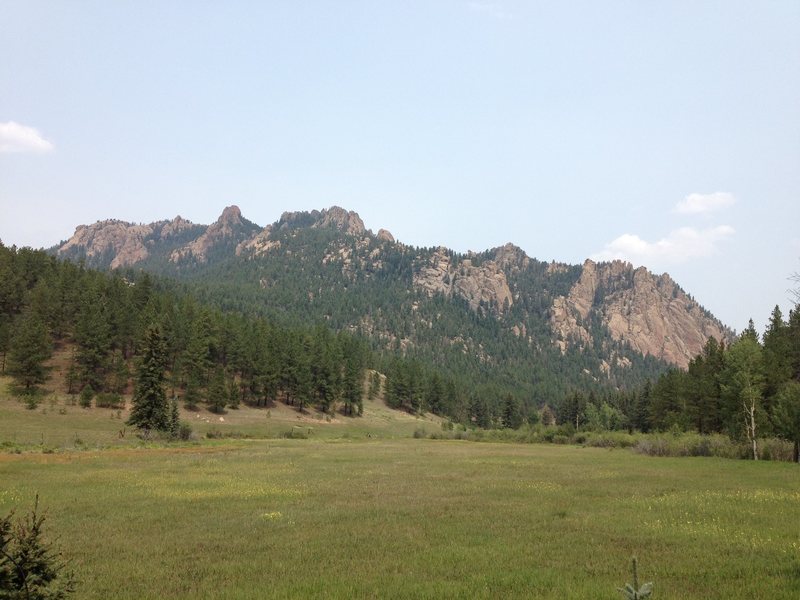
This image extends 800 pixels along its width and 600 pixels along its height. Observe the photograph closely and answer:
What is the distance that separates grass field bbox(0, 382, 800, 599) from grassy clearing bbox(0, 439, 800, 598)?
7 centimetres

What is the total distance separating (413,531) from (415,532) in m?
0.17

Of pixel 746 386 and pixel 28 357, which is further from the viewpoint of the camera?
pixel 28 357

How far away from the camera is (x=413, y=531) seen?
1844cm

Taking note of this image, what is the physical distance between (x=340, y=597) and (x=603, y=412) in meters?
142

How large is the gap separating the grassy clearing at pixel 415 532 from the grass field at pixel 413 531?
71mm

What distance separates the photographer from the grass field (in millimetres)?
12812

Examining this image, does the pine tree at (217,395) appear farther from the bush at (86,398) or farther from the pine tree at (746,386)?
the pine tree at (746,386)

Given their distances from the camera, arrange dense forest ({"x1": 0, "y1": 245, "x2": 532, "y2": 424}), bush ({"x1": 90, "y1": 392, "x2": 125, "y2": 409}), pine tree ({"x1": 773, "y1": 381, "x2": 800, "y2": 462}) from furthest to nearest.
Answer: dense forest ({"x1": 0, "y1": 245, "x2": 532, "y2": 424})
bush ({"x1": 90, "y1": 392, "x2": 125, "y2": 409})
pine tree ({"x1": 773, "y1": 381, "x2": 800, "y2": 462})

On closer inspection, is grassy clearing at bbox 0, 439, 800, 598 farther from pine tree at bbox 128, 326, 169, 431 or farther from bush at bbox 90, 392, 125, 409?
bush at bbox 90, 392, 125, 409

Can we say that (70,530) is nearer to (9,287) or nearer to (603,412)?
(9,287)

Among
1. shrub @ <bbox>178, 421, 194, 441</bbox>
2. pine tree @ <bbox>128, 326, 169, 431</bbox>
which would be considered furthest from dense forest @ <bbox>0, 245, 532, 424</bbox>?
shrub @ <bbox>178, 421, 194, 441</bbox>

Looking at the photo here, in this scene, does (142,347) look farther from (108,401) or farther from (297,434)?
(297,434)

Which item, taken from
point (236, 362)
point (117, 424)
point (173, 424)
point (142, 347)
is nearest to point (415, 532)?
point (173, 424)

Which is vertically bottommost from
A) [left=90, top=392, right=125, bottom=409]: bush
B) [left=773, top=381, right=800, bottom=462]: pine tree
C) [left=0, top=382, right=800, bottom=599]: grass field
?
[left=90, top=392, right=125, bottom=409]: bush
